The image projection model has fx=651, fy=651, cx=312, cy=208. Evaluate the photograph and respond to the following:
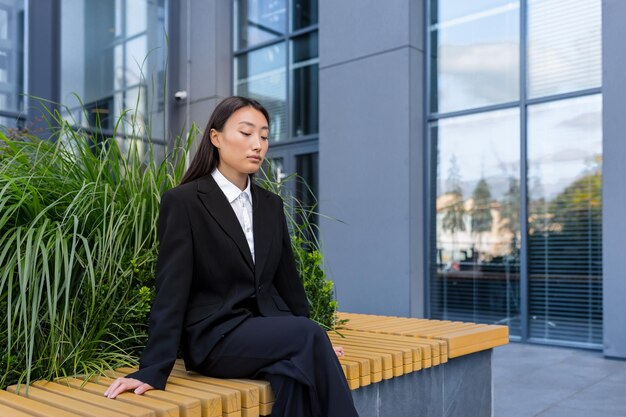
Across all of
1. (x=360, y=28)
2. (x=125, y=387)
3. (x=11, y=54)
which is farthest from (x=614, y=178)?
(x=11, y=54)

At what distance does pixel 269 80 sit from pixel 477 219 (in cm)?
368

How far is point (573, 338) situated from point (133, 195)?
523cm

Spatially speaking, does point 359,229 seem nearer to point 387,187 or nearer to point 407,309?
point 387,187

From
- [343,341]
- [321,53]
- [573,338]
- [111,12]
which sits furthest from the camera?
[111,12]

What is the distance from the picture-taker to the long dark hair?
233cm

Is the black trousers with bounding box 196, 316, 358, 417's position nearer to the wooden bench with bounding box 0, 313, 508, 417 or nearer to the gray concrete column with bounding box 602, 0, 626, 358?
the wooden bench with bounding box 0, 313, 508, 417

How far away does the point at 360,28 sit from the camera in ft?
25.1

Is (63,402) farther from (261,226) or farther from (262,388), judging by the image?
(261,226)

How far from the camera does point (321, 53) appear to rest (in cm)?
807

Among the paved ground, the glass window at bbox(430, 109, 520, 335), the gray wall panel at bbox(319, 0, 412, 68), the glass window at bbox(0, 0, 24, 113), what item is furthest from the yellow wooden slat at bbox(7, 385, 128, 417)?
the glass window at bbox(0, 0, 24, 113)

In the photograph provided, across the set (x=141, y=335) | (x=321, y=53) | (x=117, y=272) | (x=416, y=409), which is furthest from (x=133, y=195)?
(x=321, y=53)

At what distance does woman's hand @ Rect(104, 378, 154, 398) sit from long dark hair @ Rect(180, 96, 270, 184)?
0.75 m

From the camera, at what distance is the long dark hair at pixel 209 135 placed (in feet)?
7.63

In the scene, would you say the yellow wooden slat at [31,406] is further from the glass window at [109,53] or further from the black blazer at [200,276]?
the glass window at [109,53]
